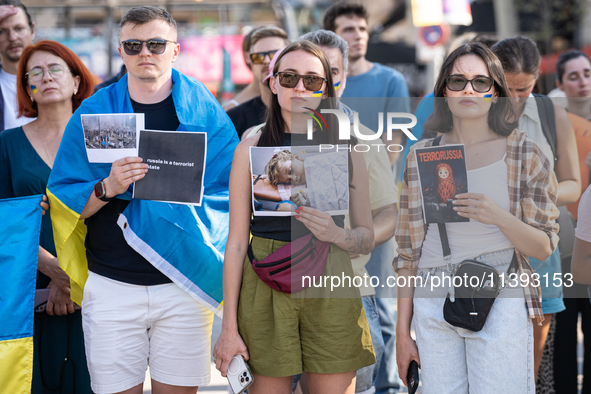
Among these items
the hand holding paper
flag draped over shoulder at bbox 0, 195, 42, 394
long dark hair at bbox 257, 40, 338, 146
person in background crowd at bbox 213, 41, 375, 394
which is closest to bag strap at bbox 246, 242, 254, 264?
person in background crowd at bbox 213, 41, 375, 394

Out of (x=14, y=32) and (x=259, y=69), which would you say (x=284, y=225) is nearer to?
(x=259, y=69)

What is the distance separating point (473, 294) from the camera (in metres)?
2.10

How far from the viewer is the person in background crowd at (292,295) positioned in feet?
7.13

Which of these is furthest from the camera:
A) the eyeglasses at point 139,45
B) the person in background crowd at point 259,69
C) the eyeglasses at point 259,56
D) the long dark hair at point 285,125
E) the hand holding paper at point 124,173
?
the eyeglasses at point 259,56

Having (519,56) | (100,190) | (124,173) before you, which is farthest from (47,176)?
(519,56)

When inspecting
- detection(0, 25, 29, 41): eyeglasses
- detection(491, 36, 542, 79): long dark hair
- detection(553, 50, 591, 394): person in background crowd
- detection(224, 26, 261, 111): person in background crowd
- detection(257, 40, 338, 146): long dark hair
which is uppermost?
detection(0, 25, 29, 41): eyeglasses

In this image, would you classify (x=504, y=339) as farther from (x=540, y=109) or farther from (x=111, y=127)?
(x=111, y=127)

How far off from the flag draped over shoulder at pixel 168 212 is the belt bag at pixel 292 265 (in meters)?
0.47

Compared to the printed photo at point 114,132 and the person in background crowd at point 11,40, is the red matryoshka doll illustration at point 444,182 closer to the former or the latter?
the printed photo at point 114,132

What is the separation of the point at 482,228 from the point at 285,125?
906 millimetres

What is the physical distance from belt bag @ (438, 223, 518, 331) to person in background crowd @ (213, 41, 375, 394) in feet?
1.24

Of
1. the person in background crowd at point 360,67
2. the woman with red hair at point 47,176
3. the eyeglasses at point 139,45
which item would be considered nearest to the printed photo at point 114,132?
the eyeglasses at point 139,45

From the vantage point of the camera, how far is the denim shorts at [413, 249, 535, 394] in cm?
207

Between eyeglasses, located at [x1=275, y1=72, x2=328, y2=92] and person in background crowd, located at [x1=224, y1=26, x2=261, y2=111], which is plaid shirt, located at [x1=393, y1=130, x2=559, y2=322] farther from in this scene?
person in background crowd, located at [x1=224, y1=26, x2=261, y2=111]
